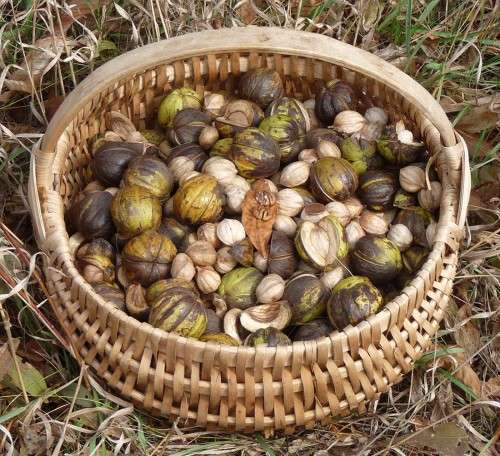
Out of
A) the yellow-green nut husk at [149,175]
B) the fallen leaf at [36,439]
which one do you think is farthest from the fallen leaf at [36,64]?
the fallen leaf at [36,439]

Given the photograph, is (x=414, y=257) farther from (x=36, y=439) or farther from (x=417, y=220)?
(x=36, y=439)

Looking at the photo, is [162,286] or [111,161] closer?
[162,286]

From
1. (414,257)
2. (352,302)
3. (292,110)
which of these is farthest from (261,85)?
(352,302)

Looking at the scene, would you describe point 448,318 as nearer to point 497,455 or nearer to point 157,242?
point 497,455

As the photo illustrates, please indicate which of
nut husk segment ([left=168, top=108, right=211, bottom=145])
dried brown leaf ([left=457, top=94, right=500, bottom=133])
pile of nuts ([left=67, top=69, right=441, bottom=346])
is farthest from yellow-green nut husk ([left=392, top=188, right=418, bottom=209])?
nut husk segment ([left=168, top=108, right=211, bottom=145])

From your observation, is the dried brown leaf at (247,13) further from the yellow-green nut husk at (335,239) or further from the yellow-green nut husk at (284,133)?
the yellow-green nut husk at (335,239)

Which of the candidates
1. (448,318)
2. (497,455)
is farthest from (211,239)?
(497,455)
